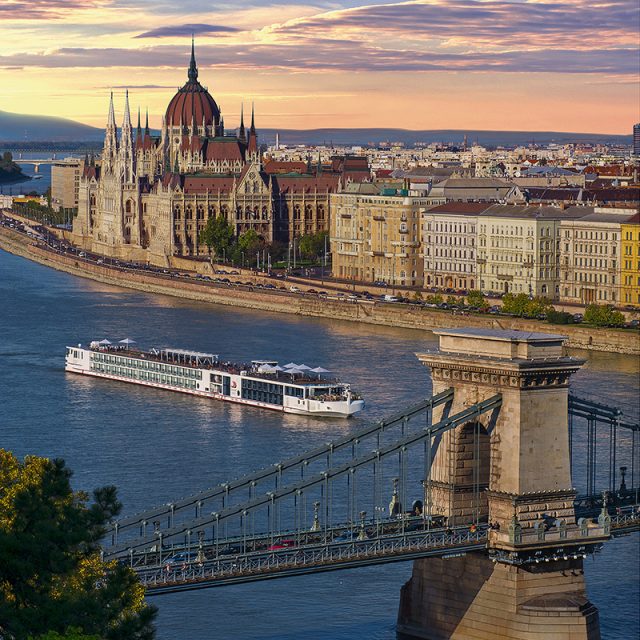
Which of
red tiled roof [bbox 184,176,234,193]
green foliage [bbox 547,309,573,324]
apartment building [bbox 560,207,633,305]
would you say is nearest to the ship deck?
green foliage [bbox 547,309,573,324]

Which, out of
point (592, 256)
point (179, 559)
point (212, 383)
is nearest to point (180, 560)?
point (179, 559)

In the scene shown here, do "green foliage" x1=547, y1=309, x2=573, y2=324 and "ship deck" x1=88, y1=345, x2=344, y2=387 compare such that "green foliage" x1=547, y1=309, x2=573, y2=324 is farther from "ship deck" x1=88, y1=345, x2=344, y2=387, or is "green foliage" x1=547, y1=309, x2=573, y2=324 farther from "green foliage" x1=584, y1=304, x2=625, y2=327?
"ship deck" x1=88, y1=345, x2=344, y2=387

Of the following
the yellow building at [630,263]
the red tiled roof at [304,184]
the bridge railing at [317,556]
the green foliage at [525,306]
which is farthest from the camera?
the red tiled roof at [304,184]

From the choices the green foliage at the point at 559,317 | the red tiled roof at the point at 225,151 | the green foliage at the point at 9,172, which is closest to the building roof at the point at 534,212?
the green foliage at the point at 559,317

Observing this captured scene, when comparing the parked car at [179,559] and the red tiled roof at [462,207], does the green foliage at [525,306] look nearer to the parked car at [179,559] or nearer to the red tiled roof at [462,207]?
the red tiled roof at [462,207]

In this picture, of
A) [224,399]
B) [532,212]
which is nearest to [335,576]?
[224,399]

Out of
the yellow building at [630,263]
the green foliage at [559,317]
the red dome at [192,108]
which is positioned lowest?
the green foliage at [559,317]
